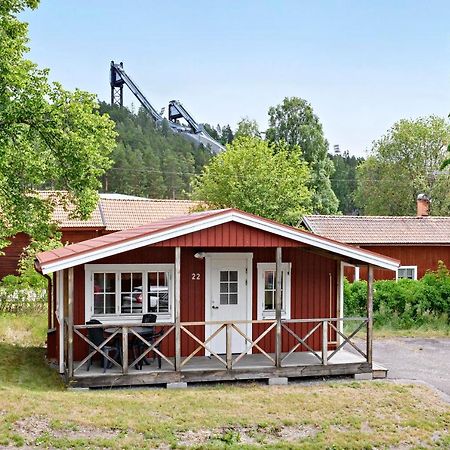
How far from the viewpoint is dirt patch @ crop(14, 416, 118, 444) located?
7.89 metres

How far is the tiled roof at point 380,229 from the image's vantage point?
979 inches

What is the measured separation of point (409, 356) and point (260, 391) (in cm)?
524

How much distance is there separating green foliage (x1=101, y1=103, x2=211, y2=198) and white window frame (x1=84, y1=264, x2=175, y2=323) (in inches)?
1978

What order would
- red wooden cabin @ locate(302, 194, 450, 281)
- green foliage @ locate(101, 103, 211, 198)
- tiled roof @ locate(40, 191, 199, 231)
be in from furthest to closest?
green foliage @ locate(101, 103, 211, 198) < tiled roof @ locate(40, 191, 199, 231) < red wooden cabin @ locate(302, 194, 450, 281)

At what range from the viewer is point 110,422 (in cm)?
846

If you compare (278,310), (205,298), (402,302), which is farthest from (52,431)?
(402,302)

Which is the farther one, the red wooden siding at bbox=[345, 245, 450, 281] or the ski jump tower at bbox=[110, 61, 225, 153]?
the ski jump tower at bbox=[110, 61, 225, 153]

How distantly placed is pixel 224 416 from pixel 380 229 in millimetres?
18200

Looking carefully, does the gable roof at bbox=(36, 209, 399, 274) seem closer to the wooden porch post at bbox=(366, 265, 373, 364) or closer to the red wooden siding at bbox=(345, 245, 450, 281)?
the wooden porch post at bbox=(366, 265, 373, 364)

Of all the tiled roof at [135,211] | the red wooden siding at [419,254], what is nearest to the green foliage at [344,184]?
the tiled roof at [135,211]

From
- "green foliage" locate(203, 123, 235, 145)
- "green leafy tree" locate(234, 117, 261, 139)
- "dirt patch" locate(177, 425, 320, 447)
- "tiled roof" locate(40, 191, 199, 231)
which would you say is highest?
"green foliage" locate(203, 123, 235, 145)

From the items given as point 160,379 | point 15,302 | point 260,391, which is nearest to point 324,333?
point 260,391

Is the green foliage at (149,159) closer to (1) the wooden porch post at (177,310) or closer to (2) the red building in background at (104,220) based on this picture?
(2) the red building in background at (104,220)

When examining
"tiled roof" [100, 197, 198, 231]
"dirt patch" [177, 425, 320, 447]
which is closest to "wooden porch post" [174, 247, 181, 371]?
"dirt patch" [177, 425, 320, 447]
